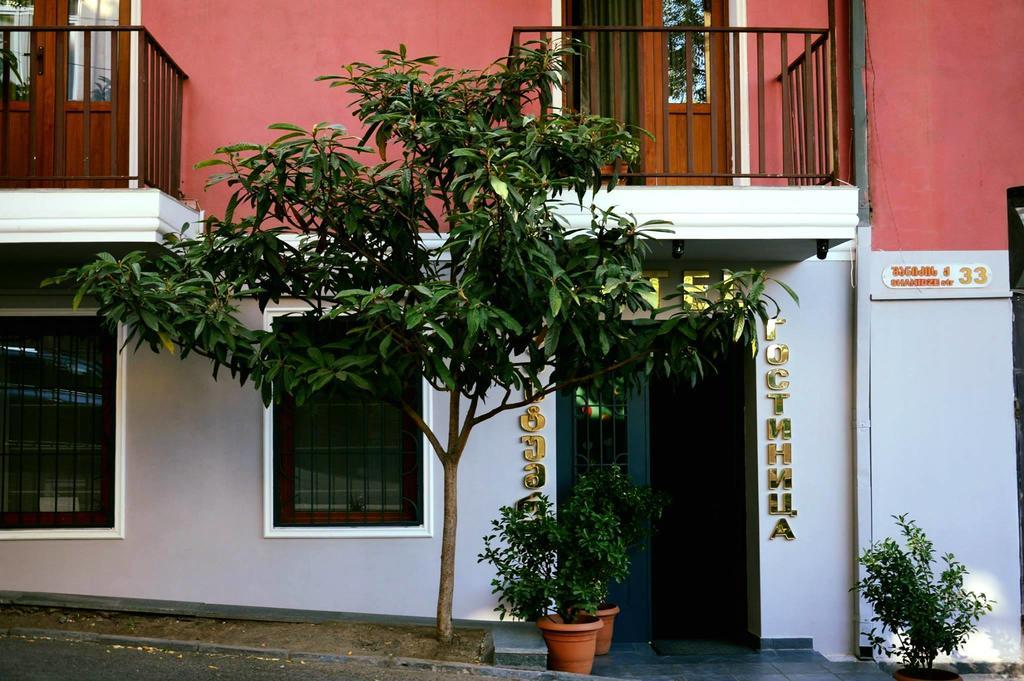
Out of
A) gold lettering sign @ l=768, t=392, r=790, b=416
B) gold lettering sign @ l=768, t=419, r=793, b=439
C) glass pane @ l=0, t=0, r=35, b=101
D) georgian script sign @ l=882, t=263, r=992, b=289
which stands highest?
glass pane @ l=0, t=0, r=35, b=101

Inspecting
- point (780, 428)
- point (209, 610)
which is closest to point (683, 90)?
→ point (780, 428)

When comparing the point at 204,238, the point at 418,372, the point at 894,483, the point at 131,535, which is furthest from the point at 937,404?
the point at 131,535

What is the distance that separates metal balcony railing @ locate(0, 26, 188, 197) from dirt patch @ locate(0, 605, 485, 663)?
3.32 m

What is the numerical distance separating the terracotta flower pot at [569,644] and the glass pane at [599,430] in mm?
1906

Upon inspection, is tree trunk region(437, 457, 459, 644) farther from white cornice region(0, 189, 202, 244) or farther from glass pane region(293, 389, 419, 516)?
white cornice region(0, 189, 202, 244)

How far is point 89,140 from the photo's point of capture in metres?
7.86

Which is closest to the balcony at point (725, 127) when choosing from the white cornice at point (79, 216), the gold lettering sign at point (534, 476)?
the gold lettering sign at point (534, 476)

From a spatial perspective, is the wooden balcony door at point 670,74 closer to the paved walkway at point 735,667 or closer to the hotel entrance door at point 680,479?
the hotel entrance door at point 680,479

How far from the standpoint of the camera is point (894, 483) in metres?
8.63

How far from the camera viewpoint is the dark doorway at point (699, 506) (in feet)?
31.0

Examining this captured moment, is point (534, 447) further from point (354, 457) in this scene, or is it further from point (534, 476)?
point (354, 457)

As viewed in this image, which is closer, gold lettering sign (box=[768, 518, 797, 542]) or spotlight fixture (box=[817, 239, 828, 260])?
spotlight fixture (box=[817, 239, 828, 260])

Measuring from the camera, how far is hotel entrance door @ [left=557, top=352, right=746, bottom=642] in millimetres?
8992

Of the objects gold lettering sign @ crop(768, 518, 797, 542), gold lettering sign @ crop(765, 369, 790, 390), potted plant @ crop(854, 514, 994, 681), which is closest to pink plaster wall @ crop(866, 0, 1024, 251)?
gold lettering sign @ crop(765, 369, 790, 390)
